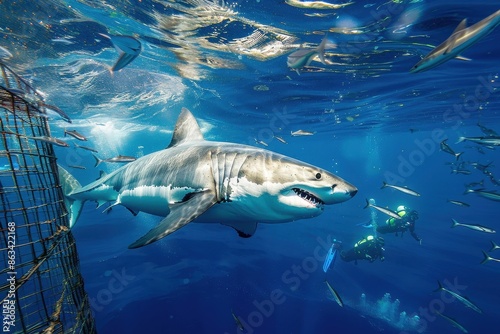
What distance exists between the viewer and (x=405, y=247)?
61.7 feet

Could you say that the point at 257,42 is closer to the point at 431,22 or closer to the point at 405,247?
the point at 431,22

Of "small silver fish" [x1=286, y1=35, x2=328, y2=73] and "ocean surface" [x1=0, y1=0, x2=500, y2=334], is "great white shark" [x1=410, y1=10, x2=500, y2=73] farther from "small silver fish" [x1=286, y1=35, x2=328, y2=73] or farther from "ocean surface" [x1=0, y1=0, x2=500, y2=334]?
"ocean surface" [x1=0, y1=0, x2=500, y2=334]

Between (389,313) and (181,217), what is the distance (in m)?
10.8

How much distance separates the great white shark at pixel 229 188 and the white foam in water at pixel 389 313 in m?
8.43

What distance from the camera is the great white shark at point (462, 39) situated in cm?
326

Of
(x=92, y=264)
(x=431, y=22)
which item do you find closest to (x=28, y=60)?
(x=92, y=264)

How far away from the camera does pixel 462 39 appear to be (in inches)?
136

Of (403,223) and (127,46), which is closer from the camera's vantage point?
(127,46)

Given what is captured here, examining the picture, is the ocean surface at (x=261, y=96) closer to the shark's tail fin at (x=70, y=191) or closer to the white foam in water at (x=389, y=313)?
the white foam in water at (x=389, y=313)

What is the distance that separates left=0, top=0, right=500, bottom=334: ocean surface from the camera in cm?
912

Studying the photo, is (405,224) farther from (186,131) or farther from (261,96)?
(261,96)

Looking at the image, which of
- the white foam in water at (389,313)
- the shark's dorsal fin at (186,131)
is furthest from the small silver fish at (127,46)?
the white foam in water at (389,313)

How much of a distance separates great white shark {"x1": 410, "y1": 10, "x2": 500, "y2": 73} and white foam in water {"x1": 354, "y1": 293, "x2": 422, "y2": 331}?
9.43 metres

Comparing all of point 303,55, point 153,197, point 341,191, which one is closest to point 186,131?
point 153,197
